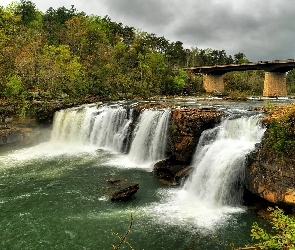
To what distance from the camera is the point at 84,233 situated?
9891mm

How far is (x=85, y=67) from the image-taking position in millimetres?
39750

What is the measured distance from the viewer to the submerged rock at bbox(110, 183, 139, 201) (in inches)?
485

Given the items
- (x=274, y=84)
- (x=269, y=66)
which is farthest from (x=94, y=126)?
(x=274, y=84)

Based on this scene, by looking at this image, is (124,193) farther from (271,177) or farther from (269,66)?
(269,66)

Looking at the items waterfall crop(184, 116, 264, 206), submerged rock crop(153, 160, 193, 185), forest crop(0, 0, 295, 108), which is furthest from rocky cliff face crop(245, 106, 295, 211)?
forest crop(0, 0, 295, 108)

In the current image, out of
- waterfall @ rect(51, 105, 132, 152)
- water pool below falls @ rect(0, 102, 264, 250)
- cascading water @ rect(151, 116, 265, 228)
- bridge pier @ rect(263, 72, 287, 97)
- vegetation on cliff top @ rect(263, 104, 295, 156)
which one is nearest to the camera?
water pool below falls @ rect(0, 102, 264, 250)

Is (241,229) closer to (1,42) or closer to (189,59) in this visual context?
(1,42)

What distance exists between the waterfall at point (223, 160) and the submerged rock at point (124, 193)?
254 centimetres

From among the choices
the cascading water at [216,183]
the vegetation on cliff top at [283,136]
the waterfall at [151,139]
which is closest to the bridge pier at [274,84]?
the waterfall at [151,139]

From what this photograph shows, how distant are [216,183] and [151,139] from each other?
6739mm

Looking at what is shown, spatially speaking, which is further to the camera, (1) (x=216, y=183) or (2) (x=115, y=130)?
(2) (x=115, y=130)

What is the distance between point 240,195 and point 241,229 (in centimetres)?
205

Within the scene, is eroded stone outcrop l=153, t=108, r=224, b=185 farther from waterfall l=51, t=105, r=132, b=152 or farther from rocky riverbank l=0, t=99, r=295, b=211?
waterfall l=51, t=105, r=132, b=152

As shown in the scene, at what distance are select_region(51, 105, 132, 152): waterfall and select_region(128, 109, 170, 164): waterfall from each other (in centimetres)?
178
